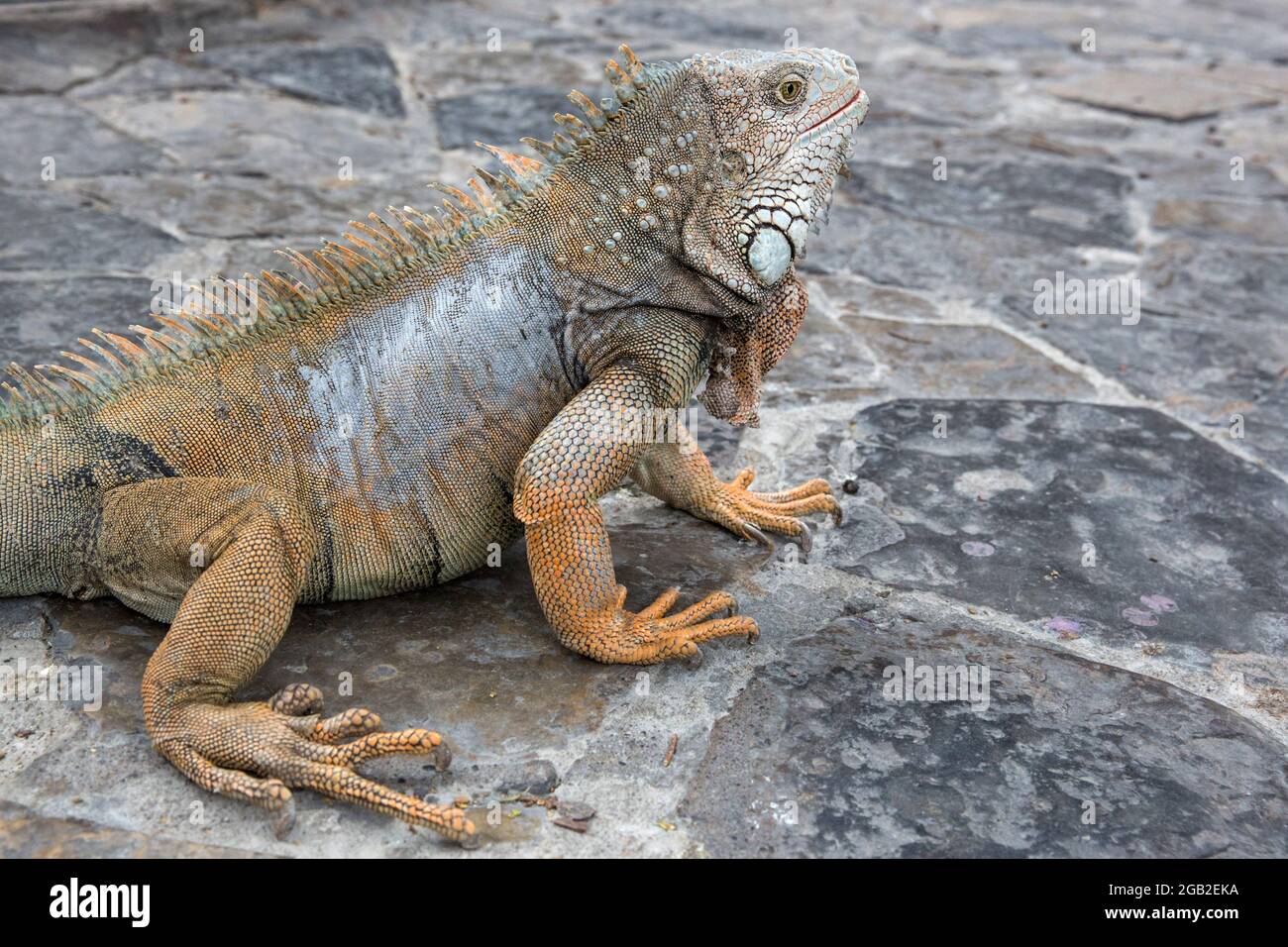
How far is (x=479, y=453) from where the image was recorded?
4.21 m

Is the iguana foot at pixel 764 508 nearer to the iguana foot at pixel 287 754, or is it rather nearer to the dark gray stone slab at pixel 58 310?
the iguana foot at pixel 287 754

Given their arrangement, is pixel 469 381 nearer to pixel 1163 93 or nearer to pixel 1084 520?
pixel 1084 520

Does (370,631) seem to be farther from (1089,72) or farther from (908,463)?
(1089,72)

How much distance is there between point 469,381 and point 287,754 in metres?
1.29

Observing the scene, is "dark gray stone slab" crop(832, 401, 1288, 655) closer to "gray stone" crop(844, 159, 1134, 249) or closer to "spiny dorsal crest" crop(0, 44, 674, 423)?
"spiny dorsal crest" crop(0, 44, 674, 423)

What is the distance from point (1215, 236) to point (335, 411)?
238 inches

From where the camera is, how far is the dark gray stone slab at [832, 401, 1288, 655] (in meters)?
4.67

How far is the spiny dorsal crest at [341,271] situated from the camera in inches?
164

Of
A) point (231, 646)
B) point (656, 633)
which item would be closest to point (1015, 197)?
point (656, 633)

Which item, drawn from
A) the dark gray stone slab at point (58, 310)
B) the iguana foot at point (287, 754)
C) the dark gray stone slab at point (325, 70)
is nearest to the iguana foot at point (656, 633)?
the iguana foot at point (287, 754)

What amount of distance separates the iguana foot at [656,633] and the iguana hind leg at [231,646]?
72 cm

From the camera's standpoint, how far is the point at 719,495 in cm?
511

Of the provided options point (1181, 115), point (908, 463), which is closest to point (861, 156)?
point (1181, 115)

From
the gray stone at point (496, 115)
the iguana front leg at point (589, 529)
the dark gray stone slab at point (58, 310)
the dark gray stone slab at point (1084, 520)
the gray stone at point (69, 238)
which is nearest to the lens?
the iguana front leg at point (589, 529)
